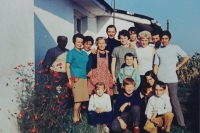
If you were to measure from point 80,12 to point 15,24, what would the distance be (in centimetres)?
566

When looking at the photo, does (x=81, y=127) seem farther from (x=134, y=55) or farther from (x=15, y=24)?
(x=15, y=24)

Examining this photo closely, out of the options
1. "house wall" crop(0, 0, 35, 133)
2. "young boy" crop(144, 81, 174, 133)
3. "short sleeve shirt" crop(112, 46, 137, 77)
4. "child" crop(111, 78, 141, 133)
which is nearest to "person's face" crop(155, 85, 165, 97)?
"young boy" crop(144, 81, 174, 133)

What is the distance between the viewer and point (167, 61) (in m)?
5.26

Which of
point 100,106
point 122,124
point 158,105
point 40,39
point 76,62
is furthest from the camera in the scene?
point 40,39

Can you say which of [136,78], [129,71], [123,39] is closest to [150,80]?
[136,78]

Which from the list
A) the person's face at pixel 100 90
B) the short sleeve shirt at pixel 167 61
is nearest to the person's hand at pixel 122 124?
the person's face at pixel 100 90

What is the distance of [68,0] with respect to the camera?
8.24 m

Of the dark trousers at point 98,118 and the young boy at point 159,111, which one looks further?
the dark trousers at point 98,118

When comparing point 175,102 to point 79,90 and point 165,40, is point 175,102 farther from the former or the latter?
point 79,90

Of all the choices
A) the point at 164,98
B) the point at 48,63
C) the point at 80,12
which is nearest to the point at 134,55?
the point at 164,98

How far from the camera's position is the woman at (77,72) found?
5117 mm

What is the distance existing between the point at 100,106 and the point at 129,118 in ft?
1.72

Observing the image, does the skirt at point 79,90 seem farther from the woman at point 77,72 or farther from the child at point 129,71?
the child at point 129,71

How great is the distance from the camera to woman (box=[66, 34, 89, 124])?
5117mm
